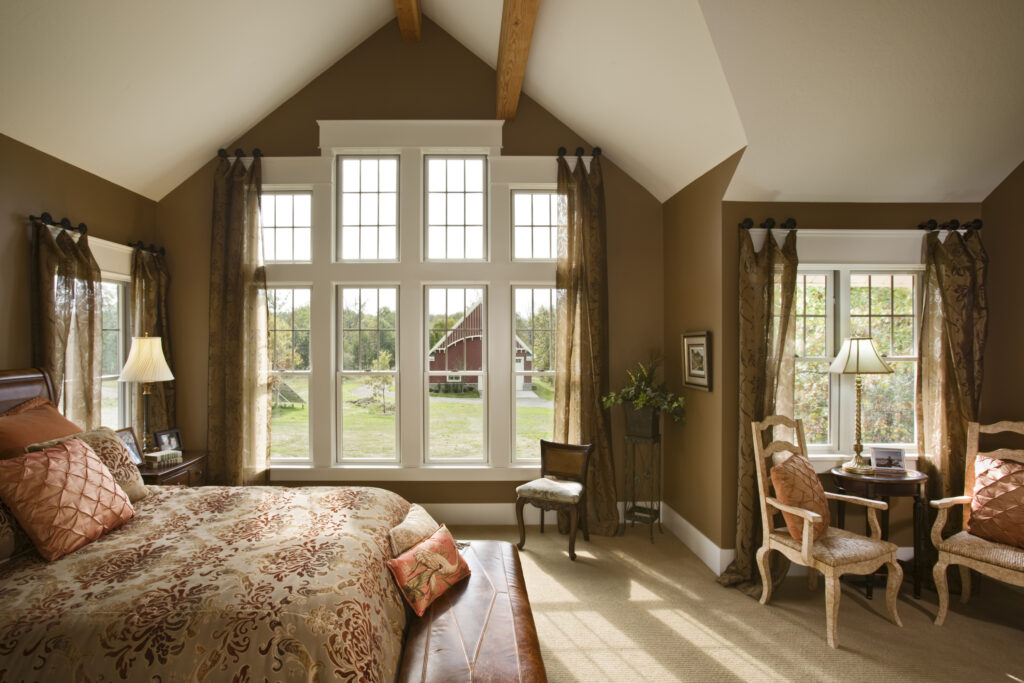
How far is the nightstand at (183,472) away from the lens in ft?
11.0

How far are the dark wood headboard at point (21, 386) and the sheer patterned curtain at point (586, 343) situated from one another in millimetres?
3519

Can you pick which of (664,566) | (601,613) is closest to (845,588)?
(664,566)

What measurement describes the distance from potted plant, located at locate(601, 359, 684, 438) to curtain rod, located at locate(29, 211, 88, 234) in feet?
13.3

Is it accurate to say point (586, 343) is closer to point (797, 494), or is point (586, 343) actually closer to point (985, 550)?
point (797, 494)

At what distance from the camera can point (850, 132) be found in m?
3.07

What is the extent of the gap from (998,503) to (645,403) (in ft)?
7.01

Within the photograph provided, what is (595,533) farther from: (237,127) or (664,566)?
(237,127)

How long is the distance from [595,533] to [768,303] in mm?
2318

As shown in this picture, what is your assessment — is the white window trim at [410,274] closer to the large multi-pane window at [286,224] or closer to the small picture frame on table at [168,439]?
the large multi-pane window at [286,224]


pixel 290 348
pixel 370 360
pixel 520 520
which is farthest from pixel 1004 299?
pixel 290 348

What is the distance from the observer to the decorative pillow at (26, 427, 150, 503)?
2521 millimetres

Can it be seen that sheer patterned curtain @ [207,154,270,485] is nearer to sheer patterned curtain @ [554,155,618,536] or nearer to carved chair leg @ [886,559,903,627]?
sheer patterned curtain @ [554,155,618,536]

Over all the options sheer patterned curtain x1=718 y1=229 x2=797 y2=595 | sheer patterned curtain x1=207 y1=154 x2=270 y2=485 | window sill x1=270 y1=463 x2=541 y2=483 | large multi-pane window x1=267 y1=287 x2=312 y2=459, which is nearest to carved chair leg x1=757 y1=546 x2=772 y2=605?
sheer patterned curtain x1=718 y1=229 x2=797 y2=595

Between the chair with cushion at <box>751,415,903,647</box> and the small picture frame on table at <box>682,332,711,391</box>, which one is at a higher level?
the small picture frame on table at <box>682,332,711,391</box>
